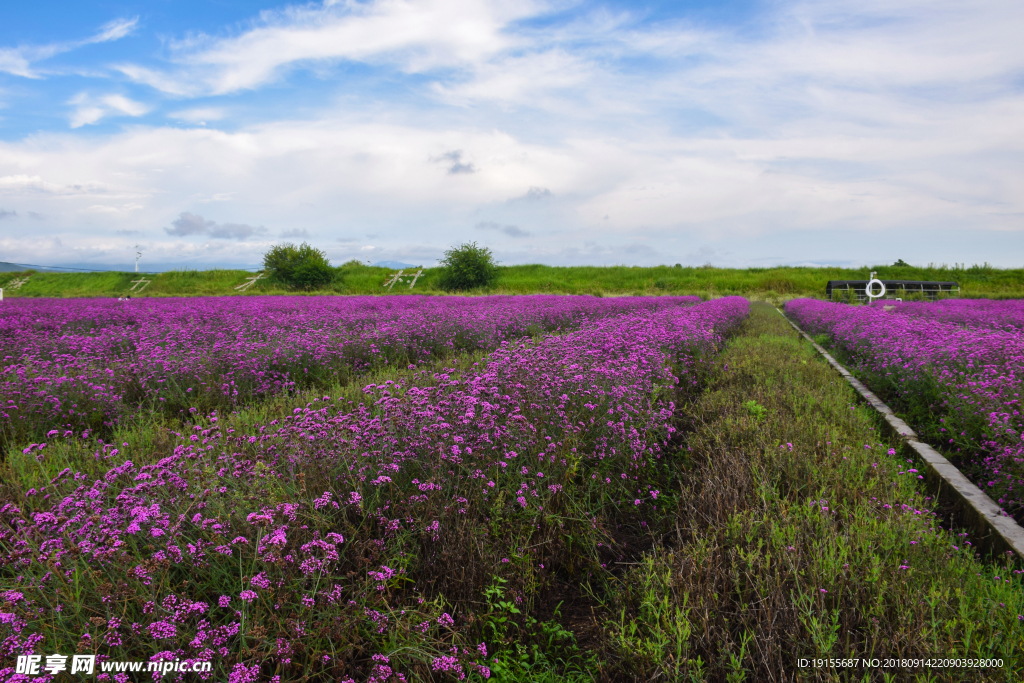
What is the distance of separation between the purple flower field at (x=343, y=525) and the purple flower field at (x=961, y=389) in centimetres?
251

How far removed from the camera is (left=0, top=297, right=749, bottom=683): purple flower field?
1.65m

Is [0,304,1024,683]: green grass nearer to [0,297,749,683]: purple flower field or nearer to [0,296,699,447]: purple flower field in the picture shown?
[0,297,749,683]: purple flower field

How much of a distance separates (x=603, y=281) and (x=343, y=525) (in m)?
39.9

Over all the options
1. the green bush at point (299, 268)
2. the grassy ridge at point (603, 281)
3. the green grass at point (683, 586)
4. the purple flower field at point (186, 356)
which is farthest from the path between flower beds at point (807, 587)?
the green bush at point (299, 268)

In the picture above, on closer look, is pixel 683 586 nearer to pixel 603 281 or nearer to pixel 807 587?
pixel 807 587

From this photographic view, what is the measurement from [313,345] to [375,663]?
236 inches

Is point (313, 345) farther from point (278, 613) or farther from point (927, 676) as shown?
point (927, 676)

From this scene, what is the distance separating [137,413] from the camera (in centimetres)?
513

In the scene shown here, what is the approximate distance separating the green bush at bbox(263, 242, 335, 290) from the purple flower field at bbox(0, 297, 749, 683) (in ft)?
123

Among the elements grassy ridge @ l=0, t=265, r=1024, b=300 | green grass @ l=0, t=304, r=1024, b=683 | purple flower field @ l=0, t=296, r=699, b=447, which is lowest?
green grass @ l=0, t=304, r=1024, b=683

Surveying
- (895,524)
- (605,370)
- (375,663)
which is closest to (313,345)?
(605,370)

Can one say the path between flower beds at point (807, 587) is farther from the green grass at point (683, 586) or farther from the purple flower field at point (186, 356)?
the purple flower field at point (186, 356)

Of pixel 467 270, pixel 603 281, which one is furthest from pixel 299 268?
pixel 603 281

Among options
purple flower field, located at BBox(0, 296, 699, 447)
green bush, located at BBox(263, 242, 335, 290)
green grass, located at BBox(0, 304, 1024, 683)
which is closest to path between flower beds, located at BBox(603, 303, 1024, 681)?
green grass, located at BBox(0, 304, 1024, 683)
